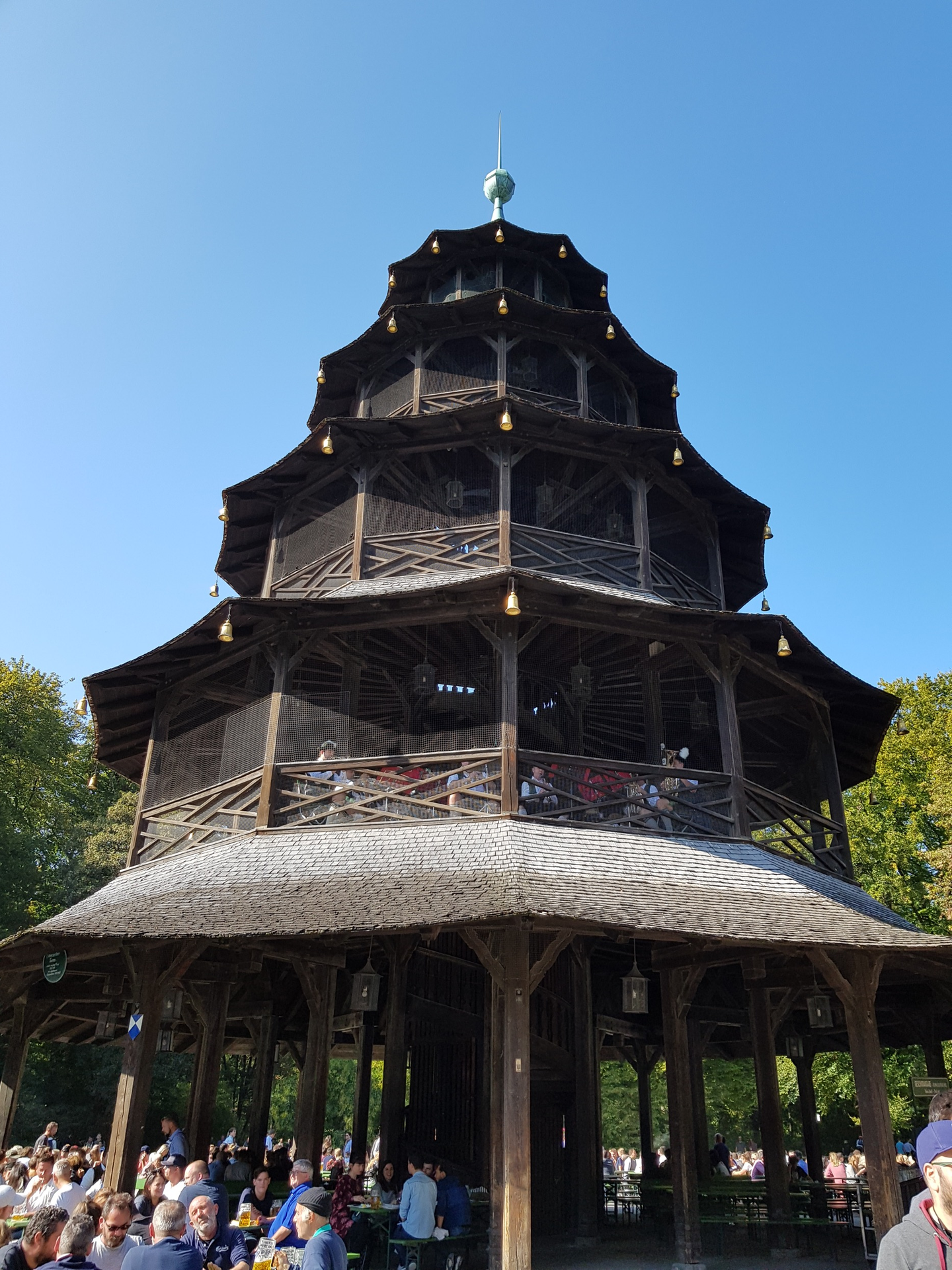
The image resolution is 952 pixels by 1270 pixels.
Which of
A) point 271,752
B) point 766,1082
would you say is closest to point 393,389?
point 271,752

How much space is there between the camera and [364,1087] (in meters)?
18.1

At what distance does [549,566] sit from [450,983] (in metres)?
7.35

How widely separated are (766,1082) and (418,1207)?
6.46 m

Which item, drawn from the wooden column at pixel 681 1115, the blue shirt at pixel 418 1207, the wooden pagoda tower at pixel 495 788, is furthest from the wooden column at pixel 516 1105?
the wooden column at pixel 681 1115

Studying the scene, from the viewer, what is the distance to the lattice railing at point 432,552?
16.0 metres

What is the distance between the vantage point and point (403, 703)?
17.7 meters

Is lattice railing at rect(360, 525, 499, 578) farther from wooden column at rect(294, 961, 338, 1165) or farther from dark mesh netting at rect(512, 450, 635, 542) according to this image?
wooden column at rect(294, 961, 338, 1165)

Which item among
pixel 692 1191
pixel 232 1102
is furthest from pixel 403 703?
pixel 232 1102

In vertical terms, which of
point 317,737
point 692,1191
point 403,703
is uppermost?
point 403,703

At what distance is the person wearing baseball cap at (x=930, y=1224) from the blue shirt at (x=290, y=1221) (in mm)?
5006

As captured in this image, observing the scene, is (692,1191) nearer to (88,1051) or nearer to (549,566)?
(549,566)

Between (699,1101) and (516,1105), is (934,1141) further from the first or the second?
(699,1101)

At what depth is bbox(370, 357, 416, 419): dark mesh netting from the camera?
19.5 metres

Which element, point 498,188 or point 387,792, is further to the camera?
point 498,188
